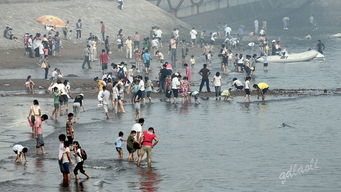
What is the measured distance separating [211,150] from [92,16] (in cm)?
5088

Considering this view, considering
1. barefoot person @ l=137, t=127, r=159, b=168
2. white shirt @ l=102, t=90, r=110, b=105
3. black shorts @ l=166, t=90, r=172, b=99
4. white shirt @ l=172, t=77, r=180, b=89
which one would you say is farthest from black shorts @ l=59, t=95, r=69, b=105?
barefoot person @ l=137, t=127, r=159, b=168

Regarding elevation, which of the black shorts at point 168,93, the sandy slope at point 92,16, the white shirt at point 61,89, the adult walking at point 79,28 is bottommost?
the black shorts at point 168,93

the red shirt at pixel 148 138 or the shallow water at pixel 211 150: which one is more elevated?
the red shirt at pixel 148 138

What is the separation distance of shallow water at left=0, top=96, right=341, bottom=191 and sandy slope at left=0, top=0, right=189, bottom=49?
28310 millimetres

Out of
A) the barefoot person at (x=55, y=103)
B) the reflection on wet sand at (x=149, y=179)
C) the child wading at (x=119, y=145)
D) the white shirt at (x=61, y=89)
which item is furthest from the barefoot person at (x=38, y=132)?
the white shirt at (x=61, y=89)

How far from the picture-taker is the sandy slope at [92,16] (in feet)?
248

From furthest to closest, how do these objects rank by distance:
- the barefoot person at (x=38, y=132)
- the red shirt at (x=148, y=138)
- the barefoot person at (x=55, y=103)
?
1. the barefoot person at (x=55, y=103)
2. the barefoot person at (x=38, y=132)
3. the red shirt at (x=148, y=138)

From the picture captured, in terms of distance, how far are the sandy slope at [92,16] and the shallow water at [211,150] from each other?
2831cm

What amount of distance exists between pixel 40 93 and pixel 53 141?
1488 cm

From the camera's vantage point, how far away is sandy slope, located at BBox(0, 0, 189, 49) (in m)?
75.6

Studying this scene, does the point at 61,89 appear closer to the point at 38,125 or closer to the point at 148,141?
the point at 38,125

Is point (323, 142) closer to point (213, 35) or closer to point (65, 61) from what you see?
point (65, 61)

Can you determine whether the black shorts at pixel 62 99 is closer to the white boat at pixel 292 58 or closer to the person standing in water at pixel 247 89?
the person standing in water at pixel 247 89

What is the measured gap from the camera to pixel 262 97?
4994 centimetres
